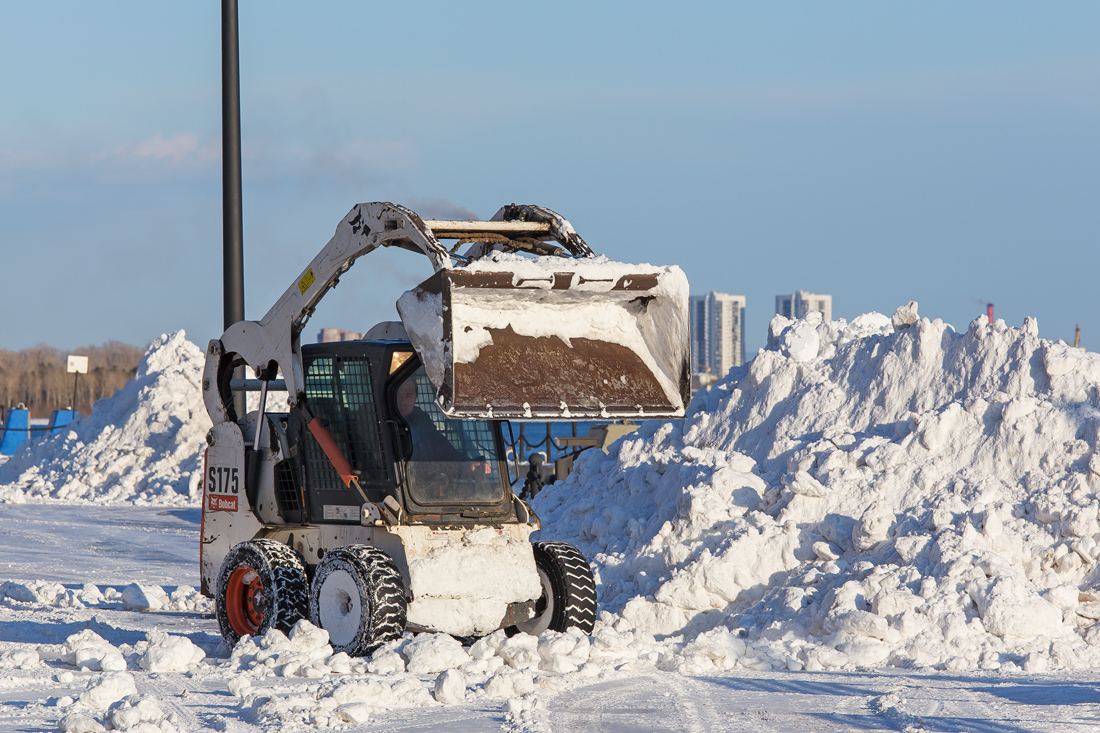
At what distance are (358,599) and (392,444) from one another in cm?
101

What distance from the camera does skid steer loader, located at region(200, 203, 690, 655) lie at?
697 centimetres

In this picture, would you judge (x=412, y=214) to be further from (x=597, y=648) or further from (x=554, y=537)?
(x=554, y=537)

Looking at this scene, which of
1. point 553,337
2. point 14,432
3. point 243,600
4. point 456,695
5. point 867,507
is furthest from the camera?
point 14,432

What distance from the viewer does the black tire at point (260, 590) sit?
295 inches

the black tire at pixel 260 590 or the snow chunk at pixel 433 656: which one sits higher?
the black tire at pixel 260 590

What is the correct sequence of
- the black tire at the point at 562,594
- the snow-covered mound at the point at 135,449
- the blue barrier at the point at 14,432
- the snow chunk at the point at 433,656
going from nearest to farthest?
the snow chunk at the point at 433,656, the black tire at the point at 562,594, the snow-covered mound at the point at 135,449, the blue barrier at the point at 14,432

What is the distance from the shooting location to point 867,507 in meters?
9.50

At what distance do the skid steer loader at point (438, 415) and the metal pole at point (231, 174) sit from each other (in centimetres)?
182

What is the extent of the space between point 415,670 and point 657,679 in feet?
4.54

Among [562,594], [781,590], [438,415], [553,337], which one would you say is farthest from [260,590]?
[781,590]

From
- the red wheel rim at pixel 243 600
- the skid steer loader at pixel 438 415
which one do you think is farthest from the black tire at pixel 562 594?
the red wheel rim at pixel 243 600

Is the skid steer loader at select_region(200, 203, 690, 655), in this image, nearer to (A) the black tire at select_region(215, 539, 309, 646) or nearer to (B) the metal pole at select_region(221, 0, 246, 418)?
(A) the black tire at select_region(215, 539, 309, 646)

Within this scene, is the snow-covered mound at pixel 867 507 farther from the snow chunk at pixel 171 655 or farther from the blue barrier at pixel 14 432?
the blue barrier at pixel 14 432

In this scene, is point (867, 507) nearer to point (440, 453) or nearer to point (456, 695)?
point (440, 453)
